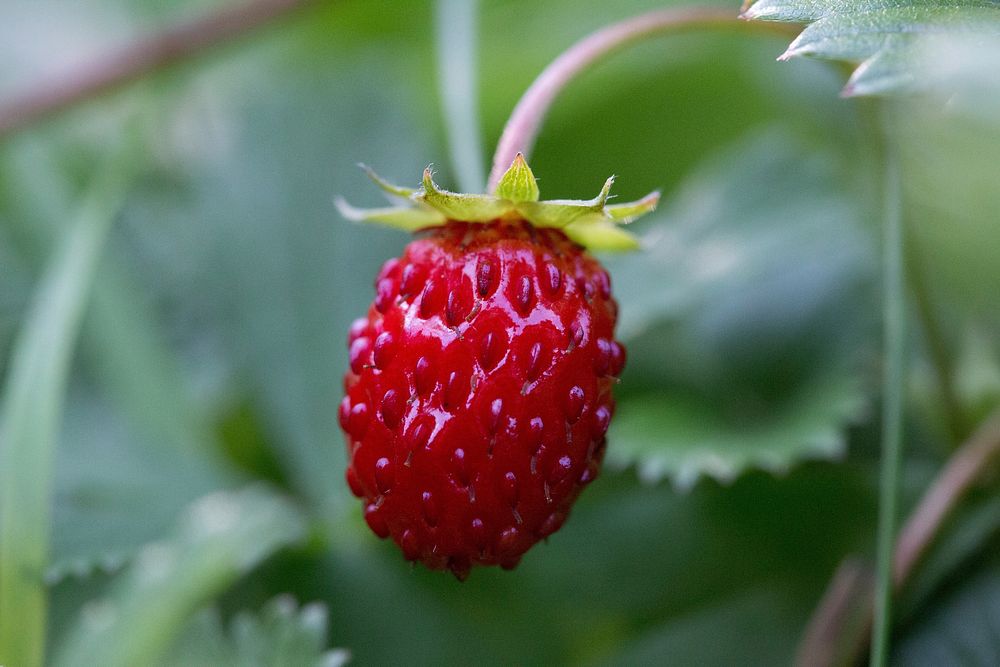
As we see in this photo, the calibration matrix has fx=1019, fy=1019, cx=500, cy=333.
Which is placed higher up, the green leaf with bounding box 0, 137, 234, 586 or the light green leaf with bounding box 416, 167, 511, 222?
the green leaf with bounding box 0, 137, 234, 586

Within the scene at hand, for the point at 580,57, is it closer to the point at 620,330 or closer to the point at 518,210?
the point at 518,210

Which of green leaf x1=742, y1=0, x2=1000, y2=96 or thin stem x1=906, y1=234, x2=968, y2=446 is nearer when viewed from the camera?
green leaf x1=742, y1=0, x2=1000, y2=96

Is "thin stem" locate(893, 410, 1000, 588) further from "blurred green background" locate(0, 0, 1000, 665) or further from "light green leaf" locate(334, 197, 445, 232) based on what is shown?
"light green leaf" locate(334, 197, 445, 232)

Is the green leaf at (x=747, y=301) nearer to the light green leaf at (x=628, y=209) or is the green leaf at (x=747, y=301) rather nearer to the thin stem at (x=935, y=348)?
the thin stem at (x=935, y=348)

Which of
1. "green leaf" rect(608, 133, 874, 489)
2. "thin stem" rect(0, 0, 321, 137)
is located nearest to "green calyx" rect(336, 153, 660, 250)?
"green leaf" rect(608, 133, 874, 489)

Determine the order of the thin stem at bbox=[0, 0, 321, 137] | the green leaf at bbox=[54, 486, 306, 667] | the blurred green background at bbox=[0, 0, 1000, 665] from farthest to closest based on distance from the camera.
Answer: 1. the thin stem at bbox=[0, 0, 321, 137]
2. the blurred green background at bbox=[0, 0, 1000, 665]
3. the green leaf at bbox=[54, 486, 306, 667]

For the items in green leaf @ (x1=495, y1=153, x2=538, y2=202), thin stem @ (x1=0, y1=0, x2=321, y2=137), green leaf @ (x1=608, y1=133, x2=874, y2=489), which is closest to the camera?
green leaf @ (x1=495, y1=153, x2=538, y2=202)

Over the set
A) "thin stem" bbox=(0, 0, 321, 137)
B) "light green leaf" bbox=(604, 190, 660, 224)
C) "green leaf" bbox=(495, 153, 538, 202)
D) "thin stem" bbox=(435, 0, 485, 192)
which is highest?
"thin stem" bbox=(0, 0, 321, 137)
